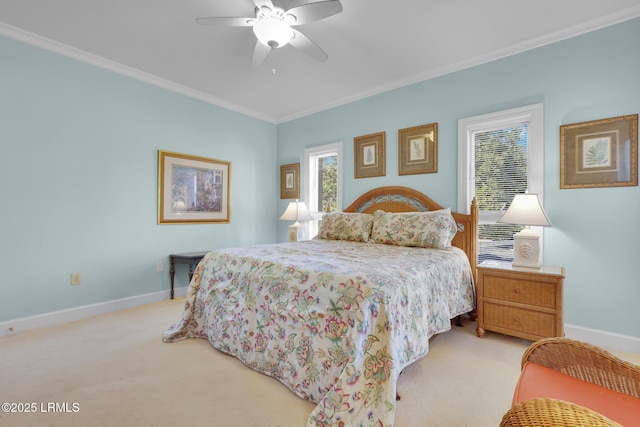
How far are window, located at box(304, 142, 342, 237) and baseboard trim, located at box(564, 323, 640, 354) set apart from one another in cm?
281

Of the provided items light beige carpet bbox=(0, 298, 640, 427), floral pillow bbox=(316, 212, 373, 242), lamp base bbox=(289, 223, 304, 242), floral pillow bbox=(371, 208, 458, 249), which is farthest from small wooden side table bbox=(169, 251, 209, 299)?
floral pillow bbox=(371, 208, 458, 249)

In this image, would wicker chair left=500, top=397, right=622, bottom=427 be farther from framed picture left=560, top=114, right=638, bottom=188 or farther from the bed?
framed picture left=560, top=114, right=638, bottom=188

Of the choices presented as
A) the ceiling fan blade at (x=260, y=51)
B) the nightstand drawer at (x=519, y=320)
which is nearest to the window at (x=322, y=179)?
the ceiling fan blade at (x=260, y=51)

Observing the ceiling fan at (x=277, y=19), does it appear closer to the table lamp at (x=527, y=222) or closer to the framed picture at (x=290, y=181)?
the table lamp at (x=527, y=222)

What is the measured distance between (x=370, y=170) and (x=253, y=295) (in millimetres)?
2465

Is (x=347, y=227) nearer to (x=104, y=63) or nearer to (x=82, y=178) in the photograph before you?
(x=82, y=178)

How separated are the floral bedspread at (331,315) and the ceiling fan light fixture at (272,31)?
1664 millimetres

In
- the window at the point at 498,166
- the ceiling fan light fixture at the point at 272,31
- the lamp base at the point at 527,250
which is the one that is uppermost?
the ceiling fan light fixture at the point at 272,31

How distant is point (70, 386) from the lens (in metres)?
1.76

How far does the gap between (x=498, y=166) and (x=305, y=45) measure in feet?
7.38

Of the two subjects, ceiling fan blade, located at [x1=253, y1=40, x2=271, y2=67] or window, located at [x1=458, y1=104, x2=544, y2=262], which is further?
window, located at [x1=458, y1=104, x2=544, y2=262]

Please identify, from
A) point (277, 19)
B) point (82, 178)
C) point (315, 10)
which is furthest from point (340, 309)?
point (82, 178)

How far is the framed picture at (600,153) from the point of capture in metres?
2.27

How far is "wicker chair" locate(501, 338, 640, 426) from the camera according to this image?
2.26ft
